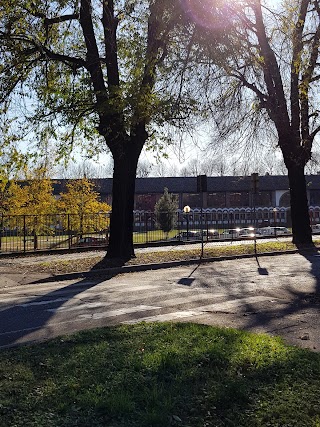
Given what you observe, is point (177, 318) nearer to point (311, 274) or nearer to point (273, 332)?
point (273, 332)

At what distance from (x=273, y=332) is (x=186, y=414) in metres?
3.37

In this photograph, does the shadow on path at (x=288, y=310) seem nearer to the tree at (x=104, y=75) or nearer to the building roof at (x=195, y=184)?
the tree at (x=104, y=75)

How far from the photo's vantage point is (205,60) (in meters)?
11.6

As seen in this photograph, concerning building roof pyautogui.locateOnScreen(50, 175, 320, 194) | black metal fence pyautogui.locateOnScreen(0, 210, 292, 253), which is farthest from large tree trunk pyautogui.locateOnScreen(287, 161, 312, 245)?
building roof pyautogui.locateOnScreen(50, 175, 320, 194)

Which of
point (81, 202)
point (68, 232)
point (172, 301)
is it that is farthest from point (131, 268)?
point (81, 202)

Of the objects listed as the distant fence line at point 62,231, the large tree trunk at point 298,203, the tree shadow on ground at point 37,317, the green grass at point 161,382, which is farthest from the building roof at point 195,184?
the green grass at point 161,382

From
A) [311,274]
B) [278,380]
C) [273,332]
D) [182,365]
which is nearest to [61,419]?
[182,365]

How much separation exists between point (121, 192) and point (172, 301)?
7.63 meters

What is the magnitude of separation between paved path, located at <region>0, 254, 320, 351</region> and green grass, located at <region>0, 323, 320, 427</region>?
4.00ft

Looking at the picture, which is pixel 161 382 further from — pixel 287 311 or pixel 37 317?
pixel 287 311

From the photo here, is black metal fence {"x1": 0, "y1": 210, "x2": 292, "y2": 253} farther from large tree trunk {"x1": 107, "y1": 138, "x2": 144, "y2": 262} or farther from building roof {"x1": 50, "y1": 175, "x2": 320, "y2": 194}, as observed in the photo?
building roof {"x1": 50, "y1": 175, "x2": 320, "y2": 194}

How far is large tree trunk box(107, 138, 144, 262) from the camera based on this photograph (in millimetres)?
16250

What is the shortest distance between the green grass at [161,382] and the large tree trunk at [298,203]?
61.4 feet

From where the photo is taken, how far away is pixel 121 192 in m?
16.3
